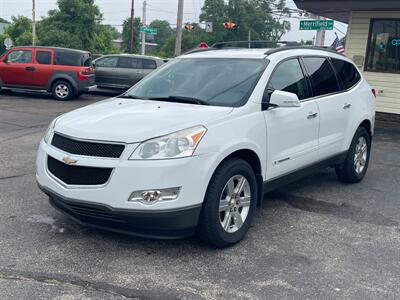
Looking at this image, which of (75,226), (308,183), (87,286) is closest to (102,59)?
(308,183)

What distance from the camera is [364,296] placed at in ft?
11.6

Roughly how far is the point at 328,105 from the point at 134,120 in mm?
2619

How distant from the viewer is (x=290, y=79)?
5195 mm

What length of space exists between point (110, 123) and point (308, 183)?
349 centimetres

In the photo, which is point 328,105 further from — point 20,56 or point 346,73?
point 20,56

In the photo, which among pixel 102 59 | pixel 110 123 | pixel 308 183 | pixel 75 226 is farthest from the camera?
pixel 102 59

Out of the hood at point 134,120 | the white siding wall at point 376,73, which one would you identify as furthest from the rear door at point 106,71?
the hood at point 134,120

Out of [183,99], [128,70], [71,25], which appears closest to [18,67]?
[128,70]

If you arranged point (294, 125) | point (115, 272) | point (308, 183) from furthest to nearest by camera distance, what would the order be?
point (308, 183)
point (294, 125)
point (115, 272)

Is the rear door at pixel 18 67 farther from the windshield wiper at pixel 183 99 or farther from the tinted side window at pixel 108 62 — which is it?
the windshield wiper at pixel 183 99

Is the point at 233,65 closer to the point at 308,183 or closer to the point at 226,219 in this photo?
the point at 226,219

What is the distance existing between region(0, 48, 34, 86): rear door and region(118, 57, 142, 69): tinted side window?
3467 mm

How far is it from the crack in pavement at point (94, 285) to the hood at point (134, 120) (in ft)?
3.56

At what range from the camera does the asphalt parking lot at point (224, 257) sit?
352 cm
